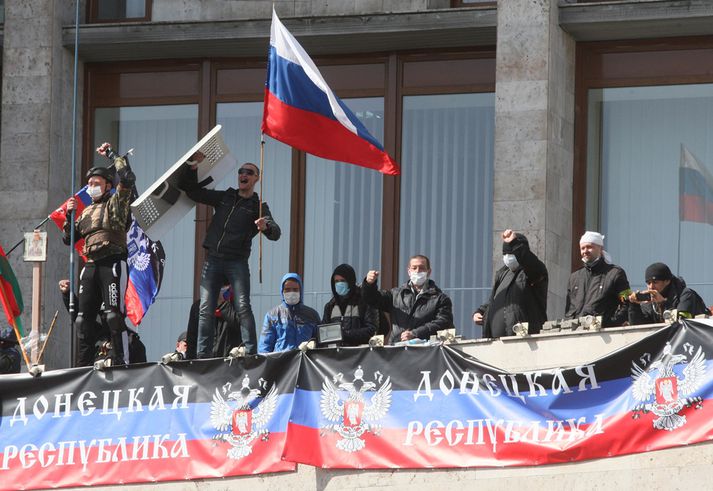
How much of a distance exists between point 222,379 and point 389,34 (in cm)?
598

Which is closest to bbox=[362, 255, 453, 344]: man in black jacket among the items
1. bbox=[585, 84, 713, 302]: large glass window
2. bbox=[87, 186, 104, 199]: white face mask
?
bbox=[87, 186, 104, 199]: white face mask

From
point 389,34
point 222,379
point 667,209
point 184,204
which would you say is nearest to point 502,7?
point 389,34

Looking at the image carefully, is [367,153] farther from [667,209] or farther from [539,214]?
[667,209]

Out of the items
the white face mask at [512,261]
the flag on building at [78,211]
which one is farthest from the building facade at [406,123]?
the white face mask at [512,261]

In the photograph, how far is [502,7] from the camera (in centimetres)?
2042

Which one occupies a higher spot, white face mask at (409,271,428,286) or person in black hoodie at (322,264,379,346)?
white face mask at (409,271,428,286)

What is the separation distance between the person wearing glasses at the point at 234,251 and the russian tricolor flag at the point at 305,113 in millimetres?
539

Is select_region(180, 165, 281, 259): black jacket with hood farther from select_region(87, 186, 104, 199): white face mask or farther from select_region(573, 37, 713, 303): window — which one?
Answer: select_region(573, 37, 713, 303): window

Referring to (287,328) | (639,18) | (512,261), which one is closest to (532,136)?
(639,18)

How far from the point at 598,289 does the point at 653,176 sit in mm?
4658

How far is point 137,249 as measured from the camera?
1914 centimetres

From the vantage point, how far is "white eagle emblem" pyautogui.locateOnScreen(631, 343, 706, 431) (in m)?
14.6

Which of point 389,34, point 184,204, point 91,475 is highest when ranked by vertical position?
point 389,34

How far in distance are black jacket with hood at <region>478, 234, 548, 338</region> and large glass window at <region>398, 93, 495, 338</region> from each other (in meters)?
4.35
